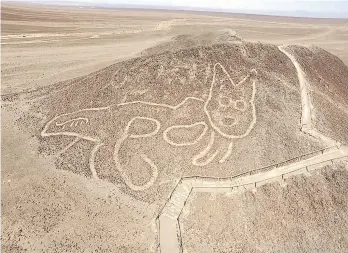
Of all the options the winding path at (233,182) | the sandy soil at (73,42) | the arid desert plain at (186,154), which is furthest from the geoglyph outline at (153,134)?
the sandy soil at (73,42)

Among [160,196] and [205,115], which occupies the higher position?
[205,115]

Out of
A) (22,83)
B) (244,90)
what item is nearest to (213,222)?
(244,90)

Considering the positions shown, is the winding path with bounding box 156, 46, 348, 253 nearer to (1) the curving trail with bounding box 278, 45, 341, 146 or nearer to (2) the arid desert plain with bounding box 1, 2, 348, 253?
(1) the curving trail with bounding box 278, 45, 341, 146

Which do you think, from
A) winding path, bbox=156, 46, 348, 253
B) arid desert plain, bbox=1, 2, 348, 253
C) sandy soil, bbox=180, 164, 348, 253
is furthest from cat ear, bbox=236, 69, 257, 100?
sandy soil, bbox=180, 164, 348, 253

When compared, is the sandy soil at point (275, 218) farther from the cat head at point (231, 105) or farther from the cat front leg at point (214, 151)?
the cat head at point (231, 105)

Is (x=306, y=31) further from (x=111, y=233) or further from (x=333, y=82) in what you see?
(x=111, y=233)

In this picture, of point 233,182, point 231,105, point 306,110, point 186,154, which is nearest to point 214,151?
point 186,154

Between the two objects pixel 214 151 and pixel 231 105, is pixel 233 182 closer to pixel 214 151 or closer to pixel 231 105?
pixel 214 151
